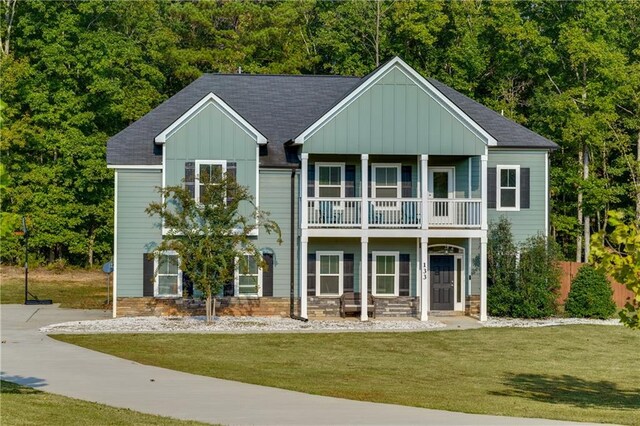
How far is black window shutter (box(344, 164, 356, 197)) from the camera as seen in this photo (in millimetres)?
35688

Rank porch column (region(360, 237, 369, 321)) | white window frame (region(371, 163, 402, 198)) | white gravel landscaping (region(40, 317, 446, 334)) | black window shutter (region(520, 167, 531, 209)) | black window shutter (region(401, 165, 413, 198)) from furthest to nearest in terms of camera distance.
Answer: black window shutter (region(520, 167, 531, 209)), black window shutter (region(401, 165, 413, 198)), white window frame (region(371, 163, 402, 198)), porch column (region(360, 237, 369, 321)), white gravel landscaping (region(40, 317, 446, 334))

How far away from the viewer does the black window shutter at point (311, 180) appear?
35469mm

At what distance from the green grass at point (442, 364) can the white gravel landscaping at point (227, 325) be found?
121cm

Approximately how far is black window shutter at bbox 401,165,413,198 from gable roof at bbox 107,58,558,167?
9.14ft

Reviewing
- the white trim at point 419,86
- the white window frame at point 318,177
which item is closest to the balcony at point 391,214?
the white window frame at point 318,177

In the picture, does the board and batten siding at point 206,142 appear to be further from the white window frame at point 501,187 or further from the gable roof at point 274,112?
the white window frame at point 501,187

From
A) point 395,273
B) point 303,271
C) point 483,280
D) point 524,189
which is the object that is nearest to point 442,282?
point 395,273

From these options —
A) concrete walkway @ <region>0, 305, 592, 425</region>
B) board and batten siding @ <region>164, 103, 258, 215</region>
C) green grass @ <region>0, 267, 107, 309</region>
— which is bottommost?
concrete walkway @ <region>0, 305, 592, 425</region>

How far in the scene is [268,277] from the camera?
114 feet

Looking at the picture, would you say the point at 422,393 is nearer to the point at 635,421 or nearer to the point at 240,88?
the point at 635,421

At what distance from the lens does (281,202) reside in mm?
34969

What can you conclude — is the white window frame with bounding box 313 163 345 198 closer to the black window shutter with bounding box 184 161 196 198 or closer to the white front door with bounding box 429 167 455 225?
the white front door with bounding box 429 167 455 225

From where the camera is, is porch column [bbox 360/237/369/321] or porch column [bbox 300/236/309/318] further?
porch column [bbox 300/236/309/318]

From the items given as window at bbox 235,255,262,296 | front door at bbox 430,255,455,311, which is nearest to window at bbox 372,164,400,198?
front door at bbox 430,255,455,311
